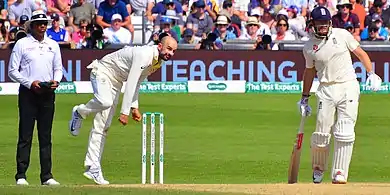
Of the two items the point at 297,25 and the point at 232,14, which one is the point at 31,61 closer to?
the point at 297,25

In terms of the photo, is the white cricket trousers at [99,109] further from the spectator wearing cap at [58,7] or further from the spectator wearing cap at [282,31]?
the spectator wearing cap at [58,7]

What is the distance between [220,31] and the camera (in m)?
26.2

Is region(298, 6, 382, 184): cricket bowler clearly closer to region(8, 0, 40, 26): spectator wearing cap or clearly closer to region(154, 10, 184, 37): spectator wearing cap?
region(154, 10, 184, 37): spectator wearing cap

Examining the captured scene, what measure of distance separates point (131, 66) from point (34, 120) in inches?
47.4

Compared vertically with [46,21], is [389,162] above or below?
below

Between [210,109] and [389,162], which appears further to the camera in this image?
[210,109]

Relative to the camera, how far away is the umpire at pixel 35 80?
12.3 meters

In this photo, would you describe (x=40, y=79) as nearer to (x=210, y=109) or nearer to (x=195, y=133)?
(x=195, y=133)

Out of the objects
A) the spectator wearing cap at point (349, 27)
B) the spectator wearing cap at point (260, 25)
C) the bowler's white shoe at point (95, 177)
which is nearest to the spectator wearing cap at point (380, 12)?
the spectator wearing cap at point (349, 27)

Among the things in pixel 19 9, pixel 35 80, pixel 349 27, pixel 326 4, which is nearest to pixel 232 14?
pixel 326 4

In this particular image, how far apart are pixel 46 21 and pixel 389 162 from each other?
566 cm

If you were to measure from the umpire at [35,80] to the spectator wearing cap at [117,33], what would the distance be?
13165 mm

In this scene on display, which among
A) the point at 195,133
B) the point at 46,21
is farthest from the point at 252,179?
the point at 195,133

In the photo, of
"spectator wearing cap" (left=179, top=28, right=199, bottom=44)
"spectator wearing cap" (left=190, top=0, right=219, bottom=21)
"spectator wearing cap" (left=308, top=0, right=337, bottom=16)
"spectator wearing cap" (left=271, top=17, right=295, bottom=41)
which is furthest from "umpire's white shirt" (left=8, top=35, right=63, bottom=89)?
"spectator wearing cap" (left=308, top=0, right=337, bottom=16)
